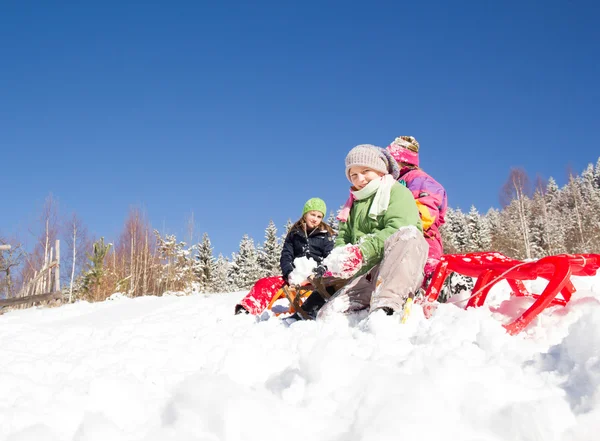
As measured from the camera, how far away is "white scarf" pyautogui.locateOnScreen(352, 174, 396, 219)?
9.35 feet

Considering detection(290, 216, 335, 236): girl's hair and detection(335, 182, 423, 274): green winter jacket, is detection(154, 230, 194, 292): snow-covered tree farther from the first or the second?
detection(335, 182, 423, 274): green winter jacket

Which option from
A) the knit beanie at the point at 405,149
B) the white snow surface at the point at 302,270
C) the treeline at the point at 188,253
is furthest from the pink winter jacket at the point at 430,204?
the treeline at the point at 188,253

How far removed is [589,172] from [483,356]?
2997 inches

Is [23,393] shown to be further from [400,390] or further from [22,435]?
[400,390]

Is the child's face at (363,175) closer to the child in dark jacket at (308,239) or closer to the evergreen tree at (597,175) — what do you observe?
the child in dark jacket at (308,239)

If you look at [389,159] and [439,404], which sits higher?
[389,159]

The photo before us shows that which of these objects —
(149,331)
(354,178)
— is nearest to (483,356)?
(354,178)

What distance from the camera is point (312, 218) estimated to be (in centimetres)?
520

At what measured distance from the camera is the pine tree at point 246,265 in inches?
1224

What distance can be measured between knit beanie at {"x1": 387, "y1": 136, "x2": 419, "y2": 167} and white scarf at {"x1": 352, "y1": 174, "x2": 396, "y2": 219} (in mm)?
723

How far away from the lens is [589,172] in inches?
2562

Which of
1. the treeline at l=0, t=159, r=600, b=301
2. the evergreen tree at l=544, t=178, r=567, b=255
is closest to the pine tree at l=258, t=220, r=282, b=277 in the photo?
the treeline at l=0, t=159, r=600, b=301

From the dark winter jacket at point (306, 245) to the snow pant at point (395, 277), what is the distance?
2366 mm

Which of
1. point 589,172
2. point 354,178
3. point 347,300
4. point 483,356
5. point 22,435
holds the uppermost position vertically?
point 589,172
